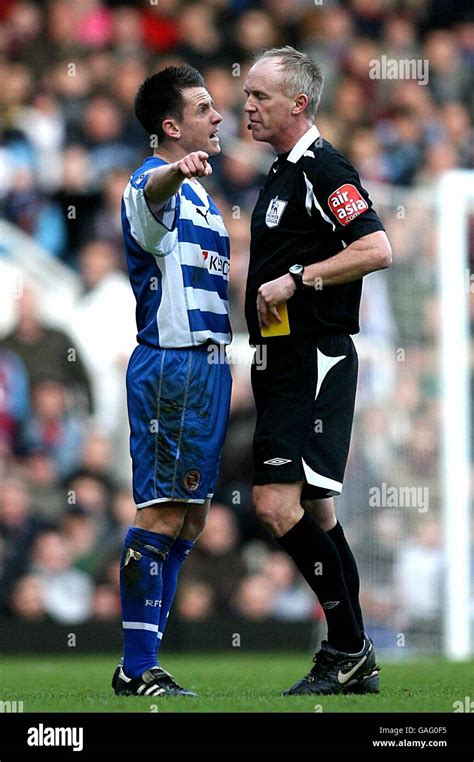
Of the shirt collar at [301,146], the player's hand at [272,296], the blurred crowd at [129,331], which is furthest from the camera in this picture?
the blurred crowd at [129,331]

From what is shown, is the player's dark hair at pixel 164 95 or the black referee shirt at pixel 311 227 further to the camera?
the player's dark hair at pixel 164 95

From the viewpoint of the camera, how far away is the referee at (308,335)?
544 centimetres

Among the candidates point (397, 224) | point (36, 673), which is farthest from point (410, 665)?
point (397, 224)

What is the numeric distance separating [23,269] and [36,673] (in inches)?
165

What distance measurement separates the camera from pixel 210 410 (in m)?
5.61

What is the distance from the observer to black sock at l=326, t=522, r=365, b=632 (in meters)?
5.64

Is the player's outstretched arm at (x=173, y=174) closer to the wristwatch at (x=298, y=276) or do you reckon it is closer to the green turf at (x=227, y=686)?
the wristwatch at (x=298, y=276)

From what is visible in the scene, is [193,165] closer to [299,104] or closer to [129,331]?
[299,104]

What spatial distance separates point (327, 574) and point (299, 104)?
1.74 metres

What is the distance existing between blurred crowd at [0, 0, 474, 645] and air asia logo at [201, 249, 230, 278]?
4.31 meters

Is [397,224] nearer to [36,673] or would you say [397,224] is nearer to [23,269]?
[23,269]

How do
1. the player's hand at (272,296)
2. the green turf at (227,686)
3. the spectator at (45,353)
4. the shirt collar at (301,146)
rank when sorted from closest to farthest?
1. the green turf at (227,686)
2. the player's hand at (272,296)
3. the shirt collar at (301,146)
4. the spectator at (45,353)

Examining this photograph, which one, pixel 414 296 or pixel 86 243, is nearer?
pixel 414 296

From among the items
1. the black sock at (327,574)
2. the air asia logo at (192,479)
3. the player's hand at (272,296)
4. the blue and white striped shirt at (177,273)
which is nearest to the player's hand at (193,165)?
the blue and white striped shirt at (177,273)
